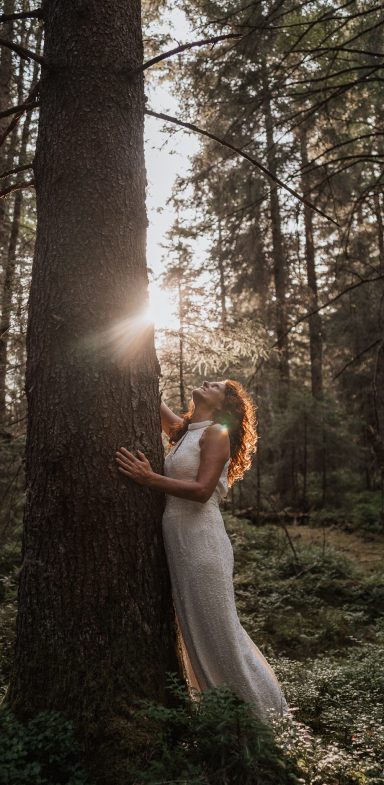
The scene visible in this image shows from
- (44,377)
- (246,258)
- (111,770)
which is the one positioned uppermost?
(246,258)

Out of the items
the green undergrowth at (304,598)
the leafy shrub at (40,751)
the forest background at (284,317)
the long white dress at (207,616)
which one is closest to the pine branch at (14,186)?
the forest background at (284,317)

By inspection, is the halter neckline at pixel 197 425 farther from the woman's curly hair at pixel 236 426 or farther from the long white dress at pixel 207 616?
the long white dress at pixel 207 616

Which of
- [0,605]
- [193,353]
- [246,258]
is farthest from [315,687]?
[246,258]

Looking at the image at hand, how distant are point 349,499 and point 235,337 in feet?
33.2

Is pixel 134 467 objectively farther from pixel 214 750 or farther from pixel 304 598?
pixel 304 598

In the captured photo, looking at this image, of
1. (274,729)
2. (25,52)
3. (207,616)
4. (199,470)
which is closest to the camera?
(274,729)

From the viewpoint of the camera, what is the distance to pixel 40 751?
2.29 m

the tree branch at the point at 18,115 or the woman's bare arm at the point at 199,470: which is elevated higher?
the tree branch at the point at 18,115

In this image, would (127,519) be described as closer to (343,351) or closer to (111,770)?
(111,770)

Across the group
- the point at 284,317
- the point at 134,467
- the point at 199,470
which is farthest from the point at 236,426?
the point at 284,317

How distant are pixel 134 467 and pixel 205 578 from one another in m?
0.89

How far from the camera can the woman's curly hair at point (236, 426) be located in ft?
13.5

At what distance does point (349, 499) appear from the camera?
14930mm

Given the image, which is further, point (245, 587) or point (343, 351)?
point (343, 351)
